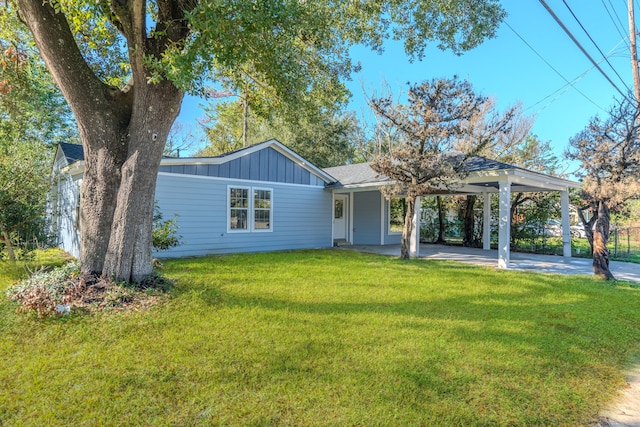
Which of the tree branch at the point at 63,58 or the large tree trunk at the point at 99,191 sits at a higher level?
the tree branch at the point at 63,58

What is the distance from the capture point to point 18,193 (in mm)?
6930

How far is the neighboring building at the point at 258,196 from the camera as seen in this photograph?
880 cm

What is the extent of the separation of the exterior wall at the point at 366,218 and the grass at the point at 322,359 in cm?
833

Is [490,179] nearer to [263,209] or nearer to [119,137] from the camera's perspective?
[263,209]

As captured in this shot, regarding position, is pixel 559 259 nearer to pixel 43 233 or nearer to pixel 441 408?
pixel 441 408

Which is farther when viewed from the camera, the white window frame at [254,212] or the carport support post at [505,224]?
the white window frame at [254,212]

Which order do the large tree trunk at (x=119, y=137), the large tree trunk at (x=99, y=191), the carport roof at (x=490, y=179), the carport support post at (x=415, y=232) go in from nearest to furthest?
the large tree trunk at (x=119, y=137) → the large tree trunk at (x=99, y=191) → the carport roof at (x=490, y=179) → the carport support post at (x=415, y=232)

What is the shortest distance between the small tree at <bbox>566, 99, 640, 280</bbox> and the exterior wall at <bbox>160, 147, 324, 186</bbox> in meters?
7.70

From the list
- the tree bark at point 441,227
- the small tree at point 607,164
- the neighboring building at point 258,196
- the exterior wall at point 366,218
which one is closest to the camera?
the small tree at point 607,164

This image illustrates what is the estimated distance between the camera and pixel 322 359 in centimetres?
314

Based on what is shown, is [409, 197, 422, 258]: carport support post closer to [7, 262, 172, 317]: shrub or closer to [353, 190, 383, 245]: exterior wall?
[353, 190, 383, 245]: exterior wall

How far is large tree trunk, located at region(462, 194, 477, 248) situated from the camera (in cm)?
1397

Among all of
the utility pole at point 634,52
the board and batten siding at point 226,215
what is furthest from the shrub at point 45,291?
the utility pole at point 634,52

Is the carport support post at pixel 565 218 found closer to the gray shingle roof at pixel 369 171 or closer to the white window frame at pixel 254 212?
the gray shingle roof at pixel 369 171
